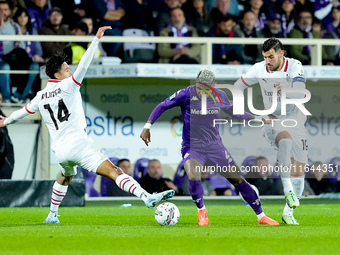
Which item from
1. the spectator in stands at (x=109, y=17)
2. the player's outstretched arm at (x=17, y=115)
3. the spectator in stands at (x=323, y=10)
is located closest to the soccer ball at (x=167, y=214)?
the player's outstretched arm at (x=17, y=115)

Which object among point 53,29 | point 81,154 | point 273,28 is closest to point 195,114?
point 81,154

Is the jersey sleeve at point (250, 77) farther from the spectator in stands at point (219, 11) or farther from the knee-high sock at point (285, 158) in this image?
the spectator in stands at point (219, 11)

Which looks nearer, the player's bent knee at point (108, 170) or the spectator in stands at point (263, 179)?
the player's bent knee at point (108, 170)

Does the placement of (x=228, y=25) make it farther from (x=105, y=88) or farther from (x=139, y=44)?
(x=105, y=88)

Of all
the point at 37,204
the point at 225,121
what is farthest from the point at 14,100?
the point at 225,121

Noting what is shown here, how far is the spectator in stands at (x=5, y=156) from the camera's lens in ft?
50.4

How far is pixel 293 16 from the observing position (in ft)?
59.5

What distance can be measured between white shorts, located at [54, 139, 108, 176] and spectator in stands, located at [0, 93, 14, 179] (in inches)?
225

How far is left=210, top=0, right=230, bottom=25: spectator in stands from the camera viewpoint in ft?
57.1

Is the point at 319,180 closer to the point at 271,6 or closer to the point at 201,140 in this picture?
the point at 271,6

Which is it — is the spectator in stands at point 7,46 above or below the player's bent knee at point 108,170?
above

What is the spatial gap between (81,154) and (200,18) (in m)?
8.19

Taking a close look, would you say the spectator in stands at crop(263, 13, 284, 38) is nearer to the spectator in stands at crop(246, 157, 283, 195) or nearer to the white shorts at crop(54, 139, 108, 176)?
the spectator in stands at crop(246, 157, 283, 195)

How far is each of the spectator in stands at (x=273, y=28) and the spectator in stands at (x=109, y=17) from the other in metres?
3.29
